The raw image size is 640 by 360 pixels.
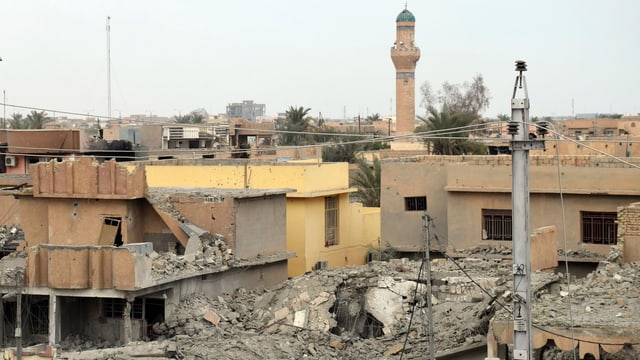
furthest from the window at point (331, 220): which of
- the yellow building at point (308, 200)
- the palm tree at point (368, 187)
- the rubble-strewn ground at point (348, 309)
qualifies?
the palm tree at point (368, 187)

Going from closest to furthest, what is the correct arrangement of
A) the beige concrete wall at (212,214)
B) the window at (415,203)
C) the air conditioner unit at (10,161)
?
1. the beige concrete wall at (212,214)
2. the window at (415,203)
3. the air conditioner unit at (10,161)

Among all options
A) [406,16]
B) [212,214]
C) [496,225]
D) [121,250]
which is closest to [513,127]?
[121,250]

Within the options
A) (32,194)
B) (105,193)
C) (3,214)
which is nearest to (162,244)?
(105,193)

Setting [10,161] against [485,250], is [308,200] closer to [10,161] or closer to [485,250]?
[485,250]

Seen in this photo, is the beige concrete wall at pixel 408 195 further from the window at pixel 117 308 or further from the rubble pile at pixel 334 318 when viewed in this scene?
the window at pixel 117 308

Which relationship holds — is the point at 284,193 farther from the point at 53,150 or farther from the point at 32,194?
the point at 53,150

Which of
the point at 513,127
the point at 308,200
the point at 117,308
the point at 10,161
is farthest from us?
the point at 10,161

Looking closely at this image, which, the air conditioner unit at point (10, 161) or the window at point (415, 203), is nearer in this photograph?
the window at point (415, 203)

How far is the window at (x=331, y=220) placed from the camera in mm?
31719

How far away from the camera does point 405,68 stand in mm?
75312

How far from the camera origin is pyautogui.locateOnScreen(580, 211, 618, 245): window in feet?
89.4

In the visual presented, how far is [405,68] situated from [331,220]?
44413 mm

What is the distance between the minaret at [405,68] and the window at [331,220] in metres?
42.9

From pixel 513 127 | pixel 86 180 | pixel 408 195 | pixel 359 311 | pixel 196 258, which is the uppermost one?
pixel 513 127
